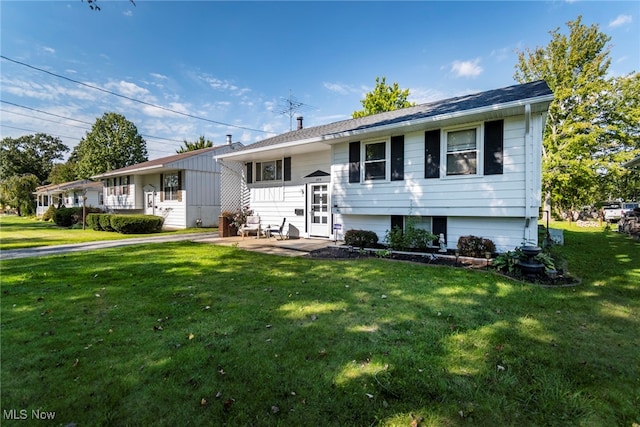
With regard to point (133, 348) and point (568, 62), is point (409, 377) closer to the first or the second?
point (133, 348)

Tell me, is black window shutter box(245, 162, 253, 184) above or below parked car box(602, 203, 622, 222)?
above

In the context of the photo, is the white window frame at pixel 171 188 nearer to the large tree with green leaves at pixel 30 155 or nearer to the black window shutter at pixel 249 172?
the black window shutter at pixel 249 172

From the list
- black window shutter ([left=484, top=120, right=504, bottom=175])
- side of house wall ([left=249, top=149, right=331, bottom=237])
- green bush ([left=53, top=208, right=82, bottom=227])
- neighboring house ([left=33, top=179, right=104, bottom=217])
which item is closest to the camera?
black window shutter ([left=484, top=120, right=504, bottom=175])

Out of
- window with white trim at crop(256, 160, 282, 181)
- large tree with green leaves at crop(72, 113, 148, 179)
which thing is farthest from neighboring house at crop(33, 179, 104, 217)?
window with white trim at crop(256, 160, 282, 181)

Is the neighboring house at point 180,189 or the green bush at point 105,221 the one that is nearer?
the green bush at point 105,221

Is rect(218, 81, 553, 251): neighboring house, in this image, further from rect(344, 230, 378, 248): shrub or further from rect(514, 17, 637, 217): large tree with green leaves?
rect(514, 17, 637, 217): large tree with green leaves

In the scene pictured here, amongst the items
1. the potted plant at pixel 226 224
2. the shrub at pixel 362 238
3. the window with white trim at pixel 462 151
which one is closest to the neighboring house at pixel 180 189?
the potted plant at pixel 226 224

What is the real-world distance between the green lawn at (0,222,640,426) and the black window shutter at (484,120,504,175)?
3056 millimetres

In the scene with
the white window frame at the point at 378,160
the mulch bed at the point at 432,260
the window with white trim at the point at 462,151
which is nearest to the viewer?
the mulch bed at the point at 432,260

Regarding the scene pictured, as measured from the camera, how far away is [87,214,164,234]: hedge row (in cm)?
1474

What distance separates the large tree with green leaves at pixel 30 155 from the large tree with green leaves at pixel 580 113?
65712mm

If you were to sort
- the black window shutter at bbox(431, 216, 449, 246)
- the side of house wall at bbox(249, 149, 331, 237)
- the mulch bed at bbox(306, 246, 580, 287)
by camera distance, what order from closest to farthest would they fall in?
the mulch bed at bbox(306, 246, 580, 287) < the black window shutter at bbox(431, 216, 449, 246) < the side of house wall at bbox(249, 149, 331, 237)

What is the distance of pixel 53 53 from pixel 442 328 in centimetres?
1895

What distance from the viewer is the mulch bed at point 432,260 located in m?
5.27
